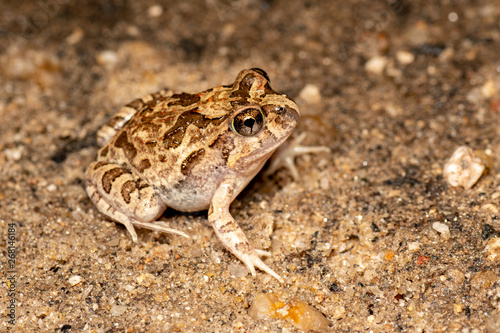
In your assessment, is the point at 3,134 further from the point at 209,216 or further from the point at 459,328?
the point at 459,328

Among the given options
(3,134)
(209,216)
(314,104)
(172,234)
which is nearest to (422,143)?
(314,104)

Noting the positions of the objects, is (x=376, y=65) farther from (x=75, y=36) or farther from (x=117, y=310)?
(x=117, y=310)

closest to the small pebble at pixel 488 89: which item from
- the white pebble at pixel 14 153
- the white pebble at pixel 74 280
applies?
the white pebble at pixel 74 280

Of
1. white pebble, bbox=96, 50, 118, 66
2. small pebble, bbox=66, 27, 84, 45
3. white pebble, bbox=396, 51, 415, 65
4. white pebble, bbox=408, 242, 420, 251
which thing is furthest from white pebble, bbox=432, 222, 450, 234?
small pebble, bbox=66, 27, 84, 45

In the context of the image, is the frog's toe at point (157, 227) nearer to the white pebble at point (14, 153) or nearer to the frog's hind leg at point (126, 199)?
the frog's hind leg at point (126, 199)

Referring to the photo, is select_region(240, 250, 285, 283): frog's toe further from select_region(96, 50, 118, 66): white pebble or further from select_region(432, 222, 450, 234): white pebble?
select_region(96, 50, 118, 66): white pebble

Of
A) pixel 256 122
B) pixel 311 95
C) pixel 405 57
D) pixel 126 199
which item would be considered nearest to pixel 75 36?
pixel 126 199
